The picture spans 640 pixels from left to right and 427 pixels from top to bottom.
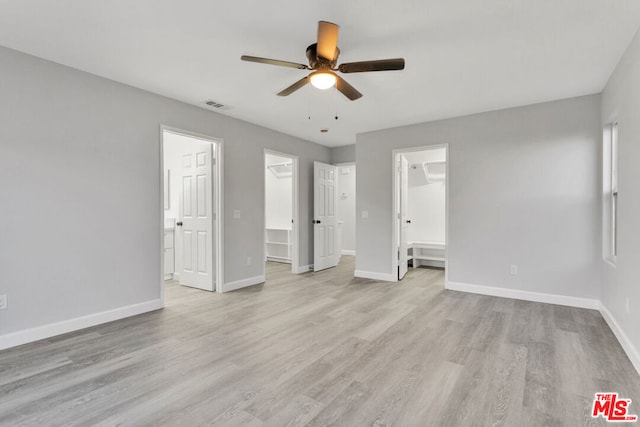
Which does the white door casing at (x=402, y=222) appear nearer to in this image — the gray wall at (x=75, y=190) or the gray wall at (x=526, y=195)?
the gray wall at (x=526, y=195)

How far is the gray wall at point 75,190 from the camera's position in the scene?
2.79 meters

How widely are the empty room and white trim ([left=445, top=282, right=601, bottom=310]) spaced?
0.08ft

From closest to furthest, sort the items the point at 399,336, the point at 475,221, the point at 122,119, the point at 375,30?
the point at 375,30
the point at 399,336
the point at 122,119
the point at 475,221

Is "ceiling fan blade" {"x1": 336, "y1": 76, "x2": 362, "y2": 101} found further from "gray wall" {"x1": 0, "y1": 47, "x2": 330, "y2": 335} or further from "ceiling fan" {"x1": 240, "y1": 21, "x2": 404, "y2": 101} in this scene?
"gray wall" {"x1": 0, "y1": 47, "x2": 330, "y2": 335}

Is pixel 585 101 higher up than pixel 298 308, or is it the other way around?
pixel 585 101

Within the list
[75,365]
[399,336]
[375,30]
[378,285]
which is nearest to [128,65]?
[375,30]

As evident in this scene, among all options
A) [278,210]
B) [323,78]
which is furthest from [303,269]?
[323,78]

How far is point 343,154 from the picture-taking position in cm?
686

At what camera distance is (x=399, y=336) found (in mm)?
3021

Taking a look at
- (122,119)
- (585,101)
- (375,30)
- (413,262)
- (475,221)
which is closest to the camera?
(375,30)

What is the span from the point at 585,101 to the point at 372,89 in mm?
2628

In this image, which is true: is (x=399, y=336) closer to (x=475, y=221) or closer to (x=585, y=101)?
(x=475, y=221)

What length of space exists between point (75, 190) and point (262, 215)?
2.60 meters

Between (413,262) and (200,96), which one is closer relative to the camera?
(200,96)
